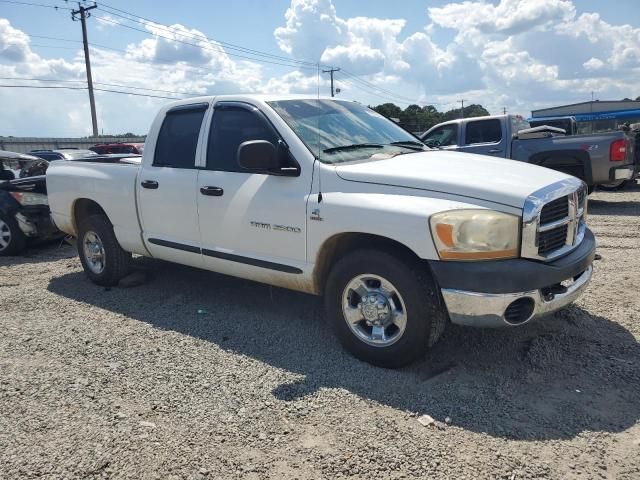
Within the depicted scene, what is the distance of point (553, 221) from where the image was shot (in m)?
3.46

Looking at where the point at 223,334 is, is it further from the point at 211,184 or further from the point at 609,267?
the point at 609,267

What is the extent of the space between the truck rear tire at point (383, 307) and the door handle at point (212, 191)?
1.28 metres

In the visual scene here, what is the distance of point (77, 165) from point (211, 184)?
2.43m

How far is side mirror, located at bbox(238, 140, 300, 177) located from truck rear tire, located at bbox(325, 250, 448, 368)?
2.73 feet

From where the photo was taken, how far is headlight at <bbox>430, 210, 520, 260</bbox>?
318 cm

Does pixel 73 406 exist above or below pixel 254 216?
below

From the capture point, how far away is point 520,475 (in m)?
2.55

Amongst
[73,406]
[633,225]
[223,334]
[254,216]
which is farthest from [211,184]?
[633,225]

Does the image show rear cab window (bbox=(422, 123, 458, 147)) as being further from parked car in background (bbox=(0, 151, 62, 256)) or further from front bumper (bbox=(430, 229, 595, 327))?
front bumper (bbox=(430, 229, 595, 327))

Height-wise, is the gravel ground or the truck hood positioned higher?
the truck hood

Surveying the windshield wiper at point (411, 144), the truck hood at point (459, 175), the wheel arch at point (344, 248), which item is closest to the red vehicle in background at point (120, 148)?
the windshield wiper at point (411, 144)

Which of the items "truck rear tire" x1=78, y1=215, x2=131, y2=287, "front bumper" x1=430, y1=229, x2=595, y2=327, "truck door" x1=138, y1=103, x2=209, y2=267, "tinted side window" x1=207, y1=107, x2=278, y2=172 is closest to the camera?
"front bumper" x1=430, y1=229, x2=595, y2=327

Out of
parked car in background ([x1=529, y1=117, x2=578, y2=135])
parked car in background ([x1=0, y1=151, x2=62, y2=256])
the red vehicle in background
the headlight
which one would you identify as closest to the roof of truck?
the headlight

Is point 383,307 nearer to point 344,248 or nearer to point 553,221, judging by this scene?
point 344,248
